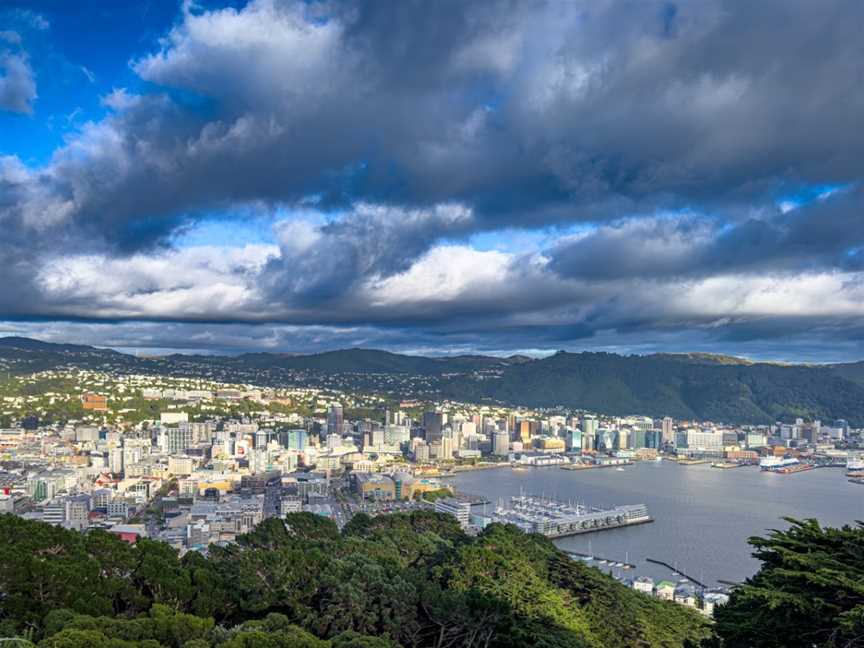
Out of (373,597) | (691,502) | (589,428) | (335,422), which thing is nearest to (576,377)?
(589,428)

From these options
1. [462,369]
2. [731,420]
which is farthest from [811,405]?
[462,369]

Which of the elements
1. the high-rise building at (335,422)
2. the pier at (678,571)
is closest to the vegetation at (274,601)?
the pier at (678,571)

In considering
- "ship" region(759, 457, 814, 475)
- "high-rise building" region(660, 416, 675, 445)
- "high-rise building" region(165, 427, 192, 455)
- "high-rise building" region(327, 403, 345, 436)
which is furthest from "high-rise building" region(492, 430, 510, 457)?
"high-rise building" region(165, 427, 192, 455)

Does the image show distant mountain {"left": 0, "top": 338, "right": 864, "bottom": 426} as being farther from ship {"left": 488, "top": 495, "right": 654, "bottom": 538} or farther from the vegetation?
the vegetation

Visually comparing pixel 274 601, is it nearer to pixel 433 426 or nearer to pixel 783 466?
pixel 783 466

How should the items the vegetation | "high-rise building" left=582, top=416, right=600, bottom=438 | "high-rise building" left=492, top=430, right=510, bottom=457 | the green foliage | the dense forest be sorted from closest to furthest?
the green foliage
the dense forest
the vegetation
"high-rise building" left=492, top=430, right=510, bottom=457
"high-rise building" left=582, top=416, right=600, bottom=438

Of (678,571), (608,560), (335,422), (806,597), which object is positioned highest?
(806,597)

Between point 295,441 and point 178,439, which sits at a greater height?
point 178,439
